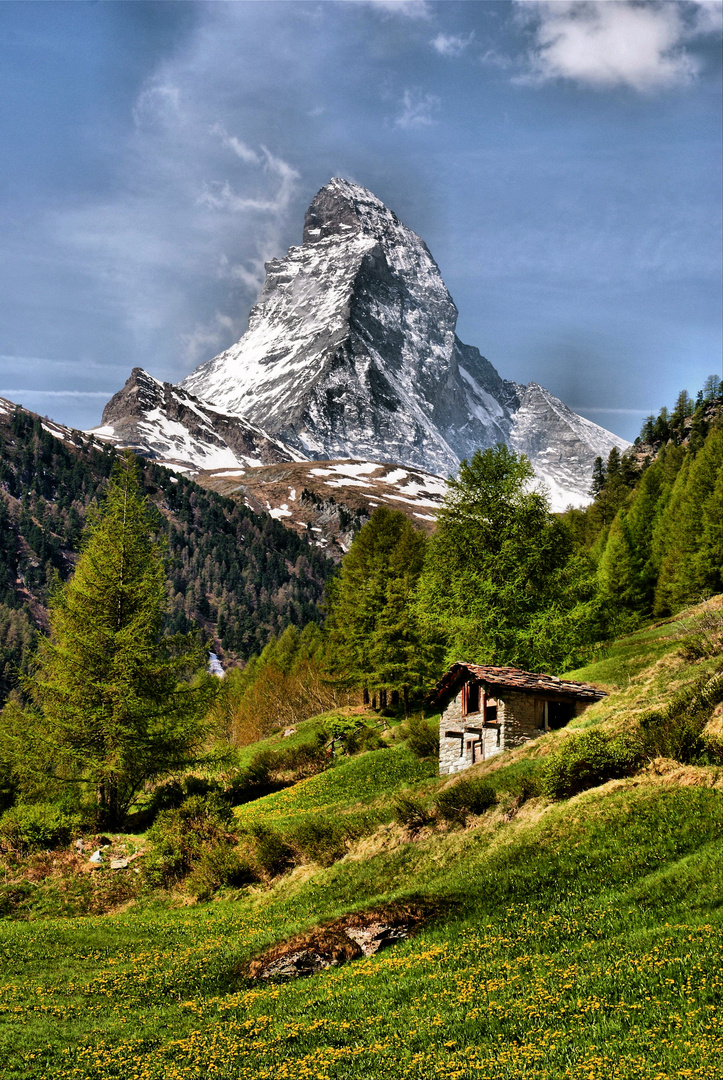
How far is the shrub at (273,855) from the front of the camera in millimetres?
24891

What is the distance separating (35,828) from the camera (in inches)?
1131

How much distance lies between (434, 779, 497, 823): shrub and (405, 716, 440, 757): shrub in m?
11.0

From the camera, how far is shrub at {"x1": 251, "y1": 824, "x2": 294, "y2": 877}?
2489cm

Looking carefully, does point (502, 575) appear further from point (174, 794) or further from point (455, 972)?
point (455, 972)

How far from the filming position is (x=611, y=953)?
11750 millimetres

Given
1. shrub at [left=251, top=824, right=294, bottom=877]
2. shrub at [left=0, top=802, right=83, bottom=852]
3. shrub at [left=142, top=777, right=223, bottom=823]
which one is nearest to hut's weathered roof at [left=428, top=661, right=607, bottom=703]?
shrub at [left=251, top=824, right=294, bottom=877]

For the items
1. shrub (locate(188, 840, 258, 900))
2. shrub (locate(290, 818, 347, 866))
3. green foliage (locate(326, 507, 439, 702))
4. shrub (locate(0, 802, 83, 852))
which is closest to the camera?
shrub (locate(290, 818, 347, 866))

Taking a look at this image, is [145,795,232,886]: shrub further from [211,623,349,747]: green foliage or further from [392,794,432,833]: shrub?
[211,623,349,747]: green foliage

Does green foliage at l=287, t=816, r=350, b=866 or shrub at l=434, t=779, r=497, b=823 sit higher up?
shrub at l=434, t=779, r=497, b=823

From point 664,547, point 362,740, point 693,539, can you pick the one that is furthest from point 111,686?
point 664,547

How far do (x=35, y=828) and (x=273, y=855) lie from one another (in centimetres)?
1028

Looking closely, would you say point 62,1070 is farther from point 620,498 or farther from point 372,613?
point 620,498

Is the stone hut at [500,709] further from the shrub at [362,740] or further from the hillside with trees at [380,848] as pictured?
the shrub at [362,740]

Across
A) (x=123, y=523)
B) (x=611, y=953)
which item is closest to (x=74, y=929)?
(x=611, y=953)
